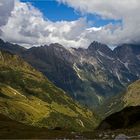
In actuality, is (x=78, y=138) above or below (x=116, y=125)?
below

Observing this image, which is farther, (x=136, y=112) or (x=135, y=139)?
(x=136, y=112)

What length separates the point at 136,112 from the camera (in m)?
151

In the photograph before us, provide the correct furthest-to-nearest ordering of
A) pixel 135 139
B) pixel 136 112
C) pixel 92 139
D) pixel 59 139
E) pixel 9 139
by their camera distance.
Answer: pixel 136 112
pixel 9 139
pixel 59 139
pixel 92 139
pixel 135 139

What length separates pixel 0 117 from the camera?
150750 millimetres

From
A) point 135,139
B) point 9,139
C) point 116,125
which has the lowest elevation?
point 135,139

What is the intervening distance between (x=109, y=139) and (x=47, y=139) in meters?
13.4

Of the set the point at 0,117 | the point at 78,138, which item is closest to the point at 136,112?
the point at 0,117

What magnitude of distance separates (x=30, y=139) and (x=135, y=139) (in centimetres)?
2212

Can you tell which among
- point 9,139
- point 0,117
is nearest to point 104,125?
point 0,117

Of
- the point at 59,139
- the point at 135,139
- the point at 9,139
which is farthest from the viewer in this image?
the point at 9,139

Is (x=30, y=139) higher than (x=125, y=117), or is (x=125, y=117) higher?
(x=125, y=117)

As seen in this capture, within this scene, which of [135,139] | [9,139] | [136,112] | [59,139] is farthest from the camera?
[136,112]

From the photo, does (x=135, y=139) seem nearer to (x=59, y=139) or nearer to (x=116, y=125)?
(x=59, y=139)

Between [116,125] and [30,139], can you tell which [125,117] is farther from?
[30,139]
